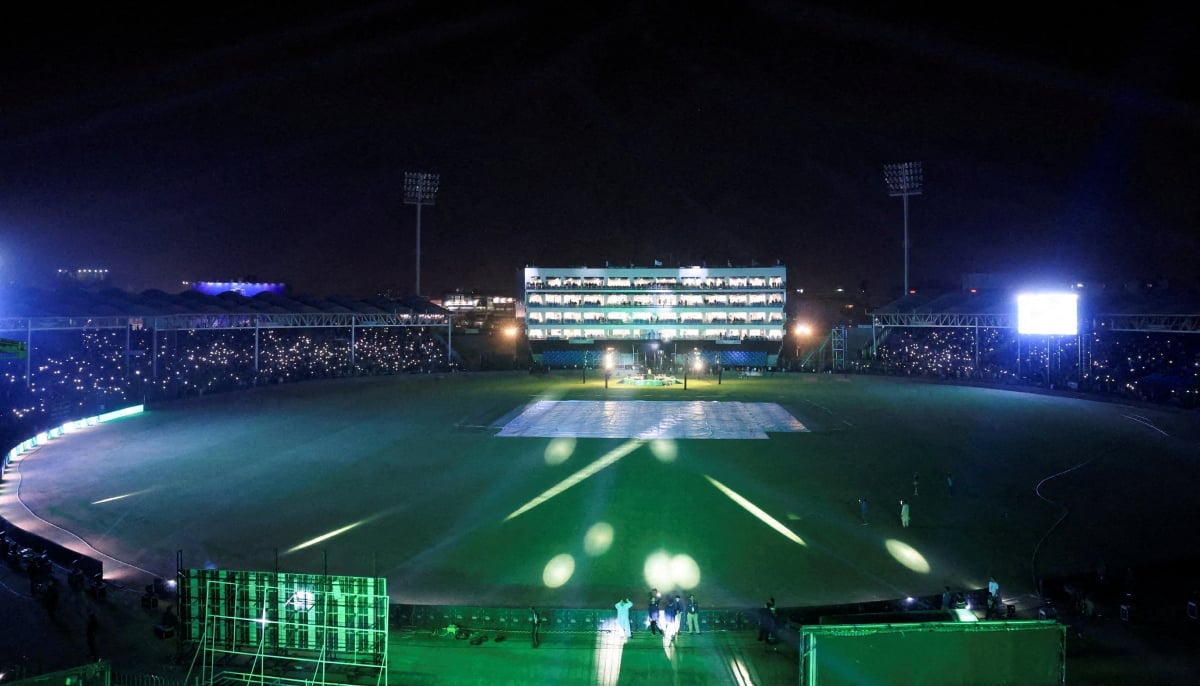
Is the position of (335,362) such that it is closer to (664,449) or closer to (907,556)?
(664,449)

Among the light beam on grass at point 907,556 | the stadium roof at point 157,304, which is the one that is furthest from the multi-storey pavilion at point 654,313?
the light beam on grass at point 907,556

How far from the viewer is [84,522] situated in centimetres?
1527

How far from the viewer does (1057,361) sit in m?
46.1

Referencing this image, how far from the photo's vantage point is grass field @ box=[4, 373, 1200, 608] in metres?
12.4

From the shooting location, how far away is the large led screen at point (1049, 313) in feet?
117

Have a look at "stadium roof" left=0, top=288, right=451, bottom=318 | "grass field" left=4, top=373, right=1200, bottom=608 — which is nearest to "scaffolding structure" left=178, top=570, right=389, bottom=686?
"grass field" left=4, top=373, right=1200, bottom=608

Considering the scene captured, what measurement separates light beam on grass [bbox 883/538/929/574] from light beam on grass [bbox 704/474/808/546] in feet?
5.24

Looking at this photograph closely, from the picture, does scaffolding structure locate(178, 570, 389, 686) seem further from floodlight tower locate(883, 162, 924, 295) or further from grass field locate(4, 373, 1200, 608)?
floodlight tower locate(883, 162, 924, 295)

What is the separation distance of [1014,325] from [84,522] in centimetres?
4448

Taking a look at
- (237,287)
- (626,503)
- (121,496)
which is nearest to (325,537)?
(626,503)

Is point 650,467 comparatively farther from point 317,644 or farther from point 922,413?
point 922,413

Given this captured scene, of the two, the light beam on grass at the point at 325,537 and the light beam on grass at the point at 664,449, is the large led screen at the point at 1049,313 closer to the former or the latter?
the light beam on grass at the point at 664,449

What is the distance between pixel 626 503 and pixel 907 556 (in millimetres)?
6182

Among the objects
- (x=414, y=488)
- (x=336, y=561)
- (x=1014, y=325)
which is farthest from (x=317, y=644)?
(x=1014, y=325)
